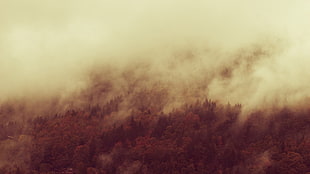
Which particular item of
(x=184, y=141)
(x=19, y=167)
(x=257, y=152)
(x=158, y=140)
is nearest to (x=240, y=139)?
(x=257, y=152)

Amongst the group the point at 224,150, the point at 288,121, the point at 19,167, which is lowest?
the point at 19,167

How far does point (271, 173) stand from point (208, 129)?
4082 cm

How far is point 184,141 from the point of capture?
189 m

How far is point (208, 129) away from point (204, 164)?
25958 millimetres

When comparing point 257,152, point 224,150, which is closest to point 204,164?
point 224,150

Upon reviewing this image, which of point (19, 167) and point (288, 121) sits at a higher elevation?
point (288, 121)

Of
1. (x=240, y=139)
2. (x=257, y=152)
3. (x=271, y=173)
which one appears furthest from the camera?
(x=240, y=139)

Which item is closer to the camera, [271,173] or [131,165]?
[271,173]

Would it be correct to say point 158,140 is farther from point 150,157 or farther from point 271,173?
point 271,173

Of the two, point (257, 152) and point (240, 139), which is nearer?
point (257, 152)

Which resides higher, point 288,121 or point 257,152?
point 288,121

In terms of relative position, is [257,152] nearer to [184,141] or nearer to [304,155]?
[304,155]

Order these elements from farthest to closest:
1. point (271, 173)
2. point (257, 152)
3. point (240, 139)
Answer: point (240, 139)
point (257, 152)
point (271, 173)

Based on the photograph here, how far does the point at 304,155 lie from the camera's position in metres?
168
